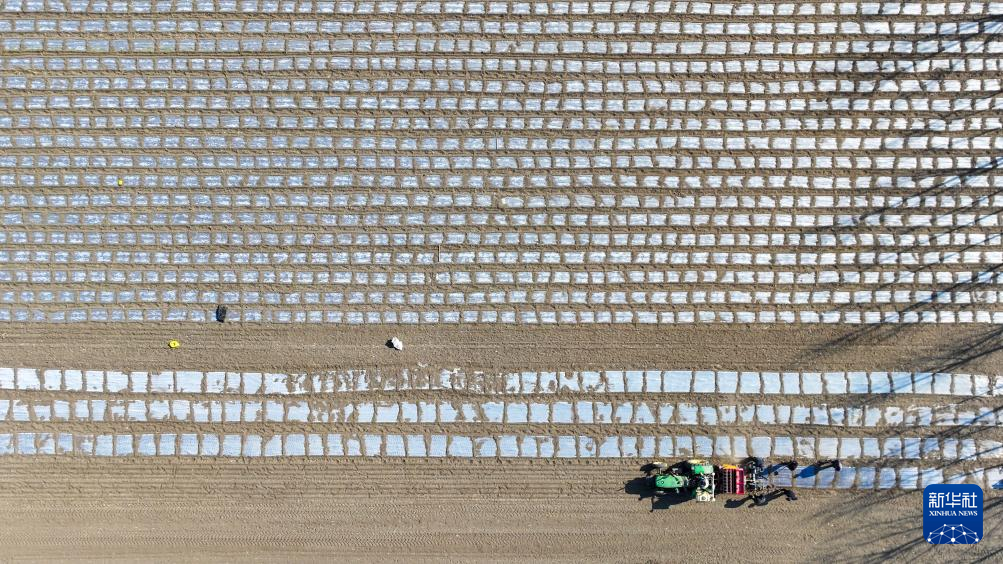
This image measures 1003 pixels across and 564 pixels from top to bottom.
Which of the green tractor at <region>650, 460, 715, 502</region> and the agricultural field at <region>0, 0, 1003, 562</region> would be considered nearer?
the green tractor at <region>650, 460, 715, 502</region>

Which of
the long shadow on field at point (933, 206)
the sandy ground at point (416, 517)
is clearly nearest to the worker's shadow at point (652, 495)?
the sandy ground at point (416, 517)

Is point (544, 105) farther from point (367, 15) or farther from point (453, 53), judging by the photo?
point (367, 15)

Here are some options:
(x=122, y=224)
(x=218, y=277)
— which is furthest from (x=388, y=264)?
(x=122, y=224)

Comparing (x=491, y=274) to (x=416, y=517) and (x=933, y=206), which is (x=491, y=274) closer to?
(x=416, y=517)

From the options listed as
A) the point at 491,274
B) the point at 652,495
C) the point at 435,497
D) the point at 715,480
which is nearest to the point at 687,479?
the point at 715,480

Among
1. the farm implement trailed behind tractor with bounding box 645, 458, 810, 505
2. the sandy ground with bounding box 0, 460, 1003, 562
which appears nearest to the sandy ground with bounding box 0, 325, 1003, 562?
the sandy ground with bounding box 0, 460, 1003, 562

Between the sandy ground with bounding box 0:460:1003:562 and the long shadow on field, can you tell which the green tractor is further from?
the long shadow on field
